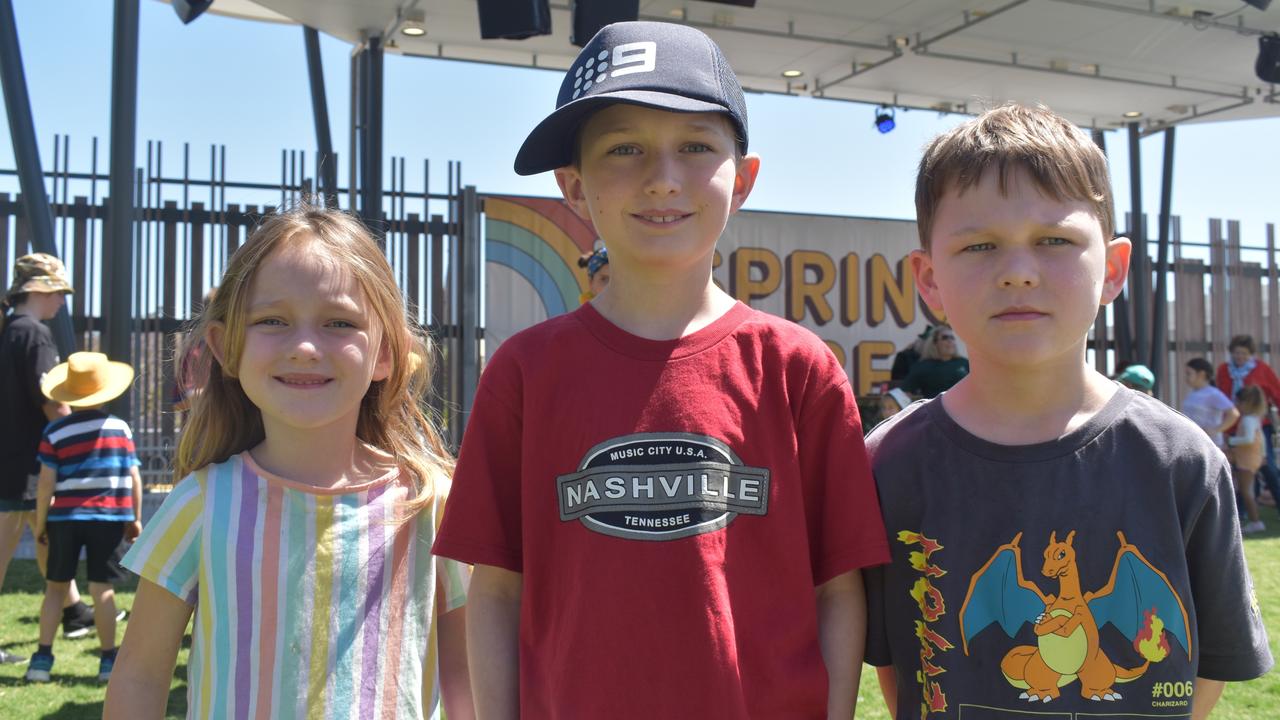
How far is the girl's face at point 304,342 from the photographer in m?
1.54

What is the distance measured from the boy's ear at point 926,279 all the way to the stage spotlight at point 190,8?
668 centimetres

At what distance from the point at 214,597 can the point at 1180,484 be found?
138 centimetres

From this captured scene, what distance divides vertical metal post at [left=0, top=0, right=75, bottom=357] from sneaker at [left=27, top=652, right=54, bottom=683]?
11.2 feet

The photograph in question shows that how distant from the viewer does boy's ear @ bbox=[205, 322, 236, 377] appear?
1.64 m

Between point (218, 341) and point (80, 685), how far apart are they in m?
3.67

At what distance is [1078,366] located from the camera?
1453 mm

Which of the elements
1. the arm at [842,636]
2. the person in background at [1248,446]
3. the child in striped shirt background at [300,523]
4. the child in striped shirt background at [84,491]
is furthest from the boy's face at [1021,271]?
the person in background at [1248,446]

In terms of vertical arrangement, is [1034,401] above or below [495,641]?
above

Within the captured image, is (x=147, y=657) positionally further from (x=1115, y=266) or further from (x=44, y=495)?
(x=44, y=495)

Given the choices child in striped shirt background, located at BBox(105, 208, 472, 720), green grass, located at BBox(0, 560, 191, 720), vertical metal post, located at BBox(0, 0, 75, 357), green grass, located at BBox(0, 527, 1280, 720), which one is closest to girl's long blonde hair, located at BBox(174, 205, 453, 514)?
child in striped shirt background, located at BBox(105, 208, 472, 720)

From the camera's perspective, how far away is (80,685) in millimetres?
4477

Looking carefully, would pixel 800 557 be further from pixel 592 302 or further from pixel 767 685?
pixel 592 302

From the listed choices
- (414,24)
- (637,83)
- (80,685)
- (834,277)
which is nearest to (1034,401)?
(637,83)

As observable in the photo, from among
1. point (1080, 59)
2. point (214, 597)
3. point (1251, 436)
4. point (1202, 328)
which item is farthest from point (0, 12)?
point (1202, 328)
